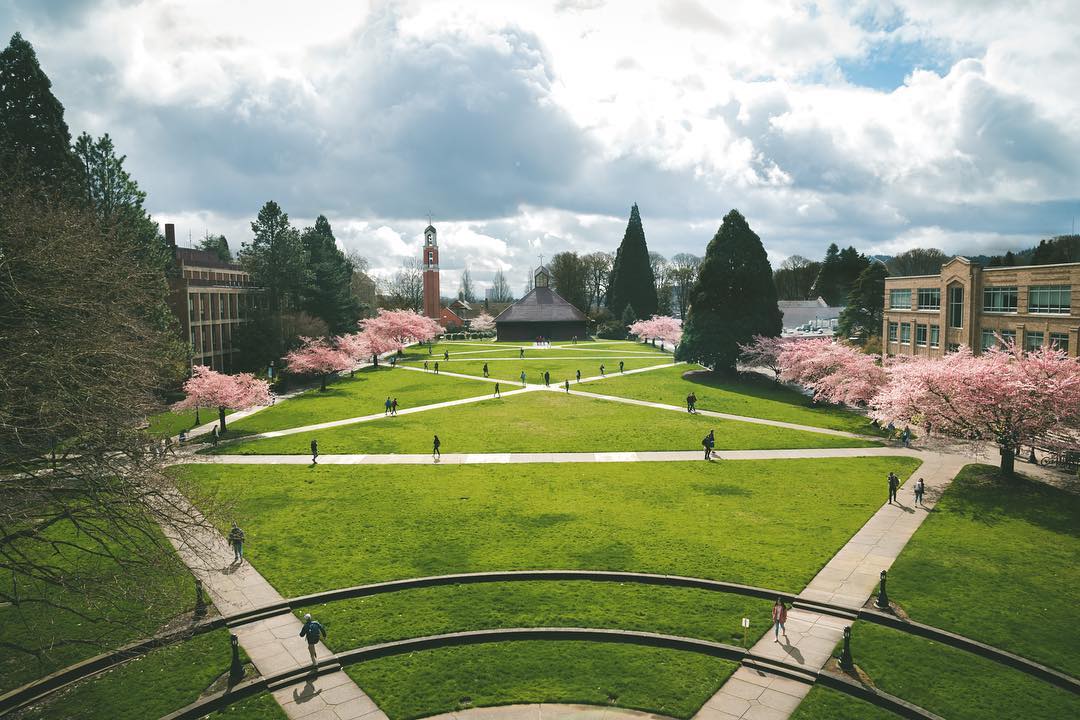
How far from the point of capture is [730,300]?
2402 inches

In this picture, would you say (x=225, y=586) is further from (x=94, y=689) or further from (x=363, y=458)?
(x=363, y=458)

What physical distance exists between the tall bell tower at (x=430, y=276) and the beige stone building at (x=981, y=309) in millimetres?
79087

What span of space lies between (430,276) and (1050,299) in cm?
9425

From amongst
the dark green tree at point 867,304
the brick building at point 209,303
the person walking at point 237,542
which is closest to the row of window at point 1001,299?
the dark green tree at point 867,304

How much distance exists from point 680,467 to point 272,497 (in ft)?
62.9

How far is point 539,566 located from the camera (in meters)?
20.6

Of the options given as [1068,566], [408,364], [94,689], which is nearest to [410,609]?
[94,689]

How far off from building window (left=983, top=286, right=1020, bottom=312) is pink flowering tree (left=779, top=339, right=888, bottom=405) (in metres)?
7.42

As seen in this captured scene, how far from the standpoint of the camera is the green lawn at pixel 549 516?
20797 millimetres

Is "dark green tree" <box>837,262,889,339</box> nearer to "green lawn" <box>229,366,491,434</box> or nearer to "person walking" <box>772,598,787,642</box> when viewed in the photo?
"green lawn" <box>229,366,491,434</box>

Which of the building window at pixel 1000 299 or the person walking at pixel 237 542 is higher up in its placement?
the building window at pixel 1000 299

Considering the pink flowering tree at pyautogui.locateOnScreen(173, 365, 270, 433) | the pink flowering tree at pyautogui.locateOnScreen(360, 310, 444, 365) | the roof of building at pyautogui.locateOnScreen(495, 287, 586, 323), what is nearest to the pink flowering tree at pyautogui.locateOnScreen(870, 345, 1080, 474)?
the pink flowering tree at pyautogui.locateOnScreen(173, 365, 270, 433)

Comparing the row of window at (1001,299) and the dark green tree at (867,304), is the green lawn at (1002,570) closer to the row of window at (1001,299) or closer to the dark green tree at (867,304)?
the row of window at (1001,299)

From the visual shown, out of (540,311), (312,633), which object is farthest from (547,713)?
(540,311)
